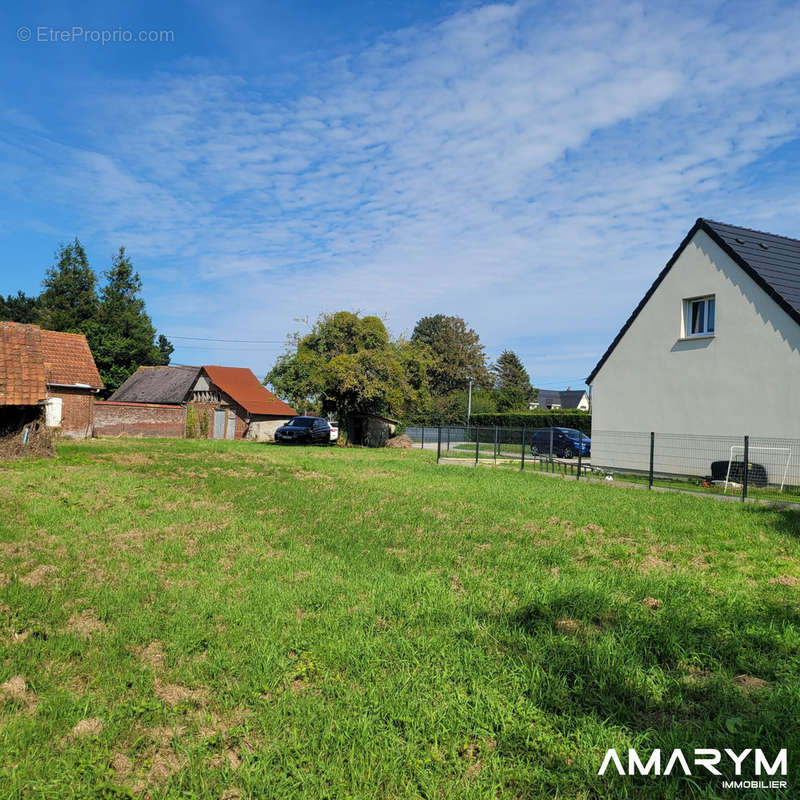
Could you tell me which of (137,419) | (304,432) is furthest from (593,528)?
(137,419)

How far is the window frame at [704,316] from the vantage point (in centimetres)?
1747

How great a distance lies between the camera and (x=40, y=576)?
18.7ft

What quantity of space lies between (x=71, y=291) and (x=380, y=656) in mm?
59983

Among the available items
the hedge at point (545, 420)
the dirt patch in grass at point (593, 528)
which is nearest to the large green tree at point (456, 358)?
the hedge at point (545, 420)

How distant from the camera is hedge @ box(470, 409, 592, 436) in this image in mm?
38125

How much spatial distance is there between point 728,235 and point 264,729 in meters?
19.0

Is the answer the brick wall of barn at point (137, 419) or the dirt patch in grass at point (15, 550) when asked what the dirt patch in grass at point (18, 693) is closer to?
the dirt patch in grass at point (15, 550)

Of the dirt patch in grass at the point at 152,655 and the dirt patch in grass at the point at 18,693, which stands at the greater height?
the dirt patch in grass at the point at 152,655

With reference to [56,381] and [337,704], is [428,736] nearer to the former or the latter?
[337,704]

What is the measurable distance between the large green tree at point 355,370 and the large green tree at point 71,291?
28.7 metres

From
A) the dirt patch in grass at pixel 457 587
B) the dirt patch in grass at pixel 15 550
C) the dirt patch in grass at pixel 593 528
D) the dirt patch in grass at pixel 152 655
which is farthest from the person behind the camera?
the dirt patch in grass at pixel 593 528

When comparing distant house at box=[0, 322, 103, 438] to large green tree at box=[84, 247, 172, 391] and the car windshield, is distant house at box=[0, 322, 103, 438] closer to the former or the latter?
the car windshield

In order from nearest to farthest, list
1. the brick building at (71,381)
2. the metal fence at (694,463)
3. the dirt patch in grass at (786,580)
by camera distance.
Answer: the dirt patch in grass at (786,580) < the metal fence at (694,463) < the brick building at (71,381)

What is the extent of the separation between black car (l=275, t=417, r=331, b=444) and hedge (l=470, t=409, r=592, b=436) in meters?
10.7
